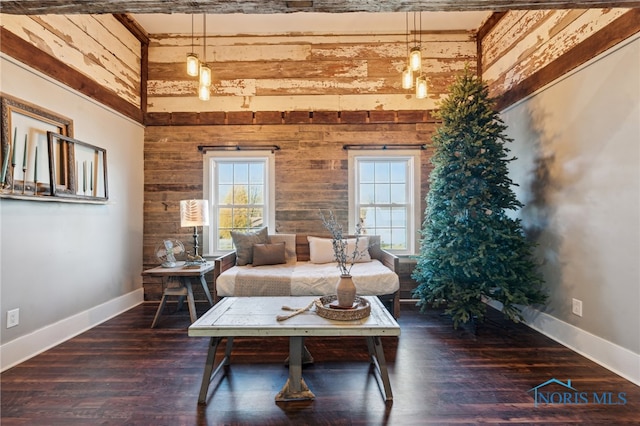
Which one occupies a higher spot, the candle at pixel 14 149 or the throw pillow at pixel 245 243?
the candle at pixel 14 149

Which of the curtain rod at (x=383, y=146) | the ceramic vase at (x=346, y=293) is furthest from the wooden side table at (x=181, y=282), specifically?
the curtain rod at (x=383, y=146)

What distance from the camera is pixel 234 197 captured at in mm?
4238

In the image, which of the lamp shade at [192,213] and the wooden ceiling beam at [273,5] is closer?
the wooden ceiling beam at [273,5]

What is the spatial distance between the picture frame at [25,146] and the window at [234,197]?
1751 mm

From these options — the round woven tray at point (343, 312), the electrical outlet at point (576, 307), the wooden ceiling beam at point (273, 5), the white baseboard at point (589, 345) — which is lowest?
the white baseboard at point (589, 345)

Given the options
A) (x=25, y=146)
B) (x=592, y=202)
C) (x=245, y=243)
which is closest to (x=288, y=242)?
(x=245, y=243)

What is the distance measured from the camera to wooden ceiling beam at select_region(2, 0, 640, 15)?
5.67ft

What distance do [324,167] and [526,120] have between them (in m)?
2.38

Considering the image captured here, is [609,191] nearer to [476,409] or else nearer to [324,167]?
[476,409]

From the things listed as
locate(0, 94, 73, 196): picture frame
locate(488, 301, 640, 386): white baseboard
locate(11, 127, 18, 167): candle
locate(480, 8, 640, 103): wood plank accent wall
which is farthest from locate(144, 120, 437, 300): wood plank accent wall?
locate(488, 301, 640, 386): white baseboard

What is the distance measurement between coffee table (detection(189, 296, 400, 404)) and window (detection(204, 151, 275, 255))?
219 cm

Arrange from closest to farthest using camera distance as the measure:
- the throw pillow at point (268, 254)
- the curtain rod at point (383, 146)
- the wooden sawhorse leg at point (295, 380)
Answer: the wooden sawhorse leg at point (295, 380)
the throw pillow at point (268, 254)
the curtain rod at point (383, 146)

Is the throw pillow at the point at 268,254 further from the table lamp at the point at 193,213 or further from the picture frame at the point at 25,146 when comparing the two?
the picture frame at the point at 25,146

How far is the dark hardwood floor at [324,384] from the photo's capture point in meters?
1.73
